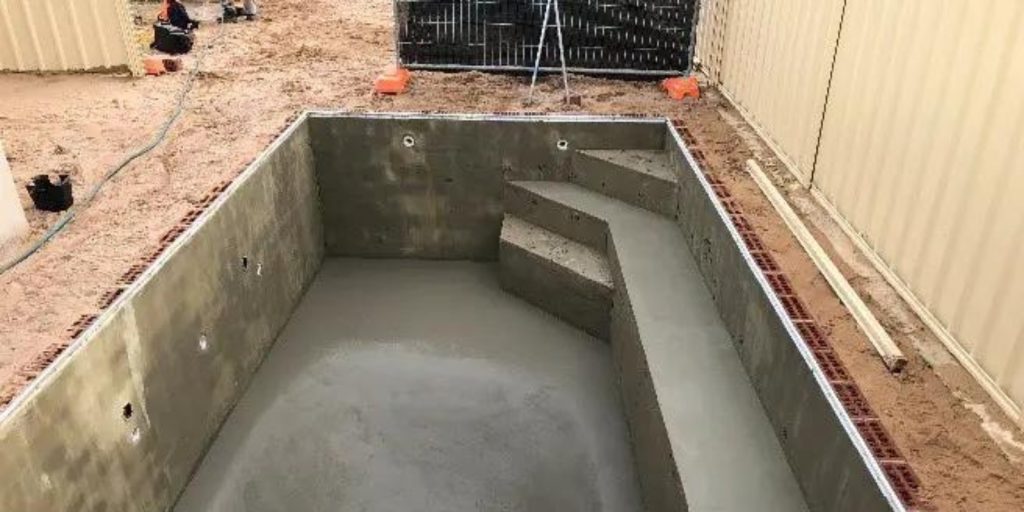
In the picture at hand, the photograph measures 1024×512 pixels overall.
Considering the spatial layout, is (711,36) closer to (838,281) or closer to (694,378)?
(838,281)

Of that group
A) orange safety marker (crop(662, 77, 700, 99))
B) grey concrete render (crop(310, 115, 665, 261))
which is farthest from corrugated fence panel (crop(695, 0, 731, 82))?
grey concrete render (crop(310, 115, 665, 261))

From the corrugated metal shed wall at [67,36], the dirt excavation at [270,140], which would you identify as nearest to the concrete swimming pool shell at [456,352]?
the dirt excavation at [270,140]

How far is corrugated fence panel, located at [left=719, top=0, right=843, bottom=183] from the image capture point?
4809mm

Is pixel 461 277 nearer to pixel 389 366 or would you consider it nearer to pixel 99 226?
pixel 389 366

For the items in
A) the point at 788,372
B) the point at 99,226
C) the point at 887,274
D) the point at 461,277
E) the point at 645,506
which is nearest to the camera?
the point at 788,372

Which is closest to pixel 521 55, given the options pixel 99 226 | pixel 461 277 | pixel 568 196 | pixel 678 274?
pixel 568 196

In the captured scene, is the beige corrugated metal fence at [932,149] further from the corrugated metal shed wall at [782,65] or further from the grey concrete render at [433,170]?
the grey concrete render at [433,170]

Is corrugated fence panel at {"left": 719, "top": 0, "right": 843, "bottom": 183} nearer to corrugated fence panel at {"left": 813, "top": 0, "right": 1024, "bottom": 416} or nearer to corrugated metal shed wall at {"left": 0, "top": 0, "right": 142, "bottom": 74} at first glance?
corrugated fence panel at {"left": 813, "top": 0, "right": 1024, "bottom": 416}

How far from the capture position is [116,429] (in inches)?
148

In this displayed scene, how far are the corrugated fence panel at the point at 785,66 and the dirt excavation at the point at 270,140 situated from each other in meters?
0.19

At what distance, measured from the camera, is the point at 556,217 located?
6.42m

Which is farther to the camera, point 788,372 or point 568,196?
point 568,196

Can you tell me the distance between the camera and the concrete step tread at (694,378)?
3605 millimetres

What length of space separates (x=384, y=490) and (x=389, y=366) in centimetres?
125
